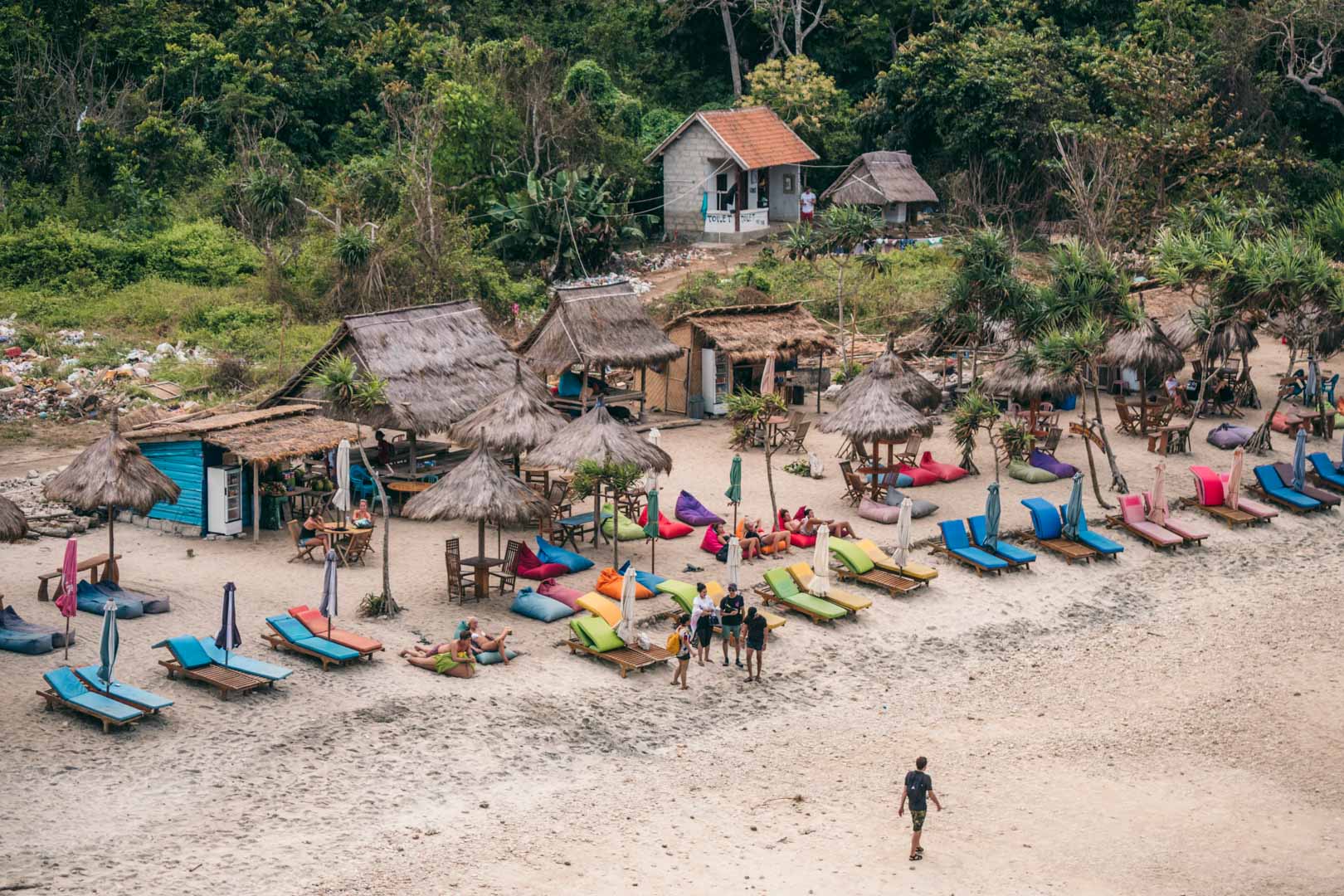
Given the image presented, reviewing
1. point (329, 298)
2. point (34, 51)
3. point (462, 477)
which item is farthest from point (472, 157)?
point (462, 477)

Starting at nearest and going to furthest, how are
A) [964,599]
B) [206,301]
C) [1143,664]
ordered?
[1143,664] < [964,599] < [206,301]

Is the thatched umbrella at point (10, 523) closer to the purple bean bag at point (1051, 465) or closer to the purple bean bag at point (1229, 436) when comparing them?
the purple bean bag at point (1051, 465)

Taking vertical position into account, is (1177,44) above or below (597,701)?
above

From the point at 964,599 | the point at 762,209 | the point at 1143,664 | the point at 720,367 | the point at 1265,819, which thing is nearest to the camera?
the point at 1265,819

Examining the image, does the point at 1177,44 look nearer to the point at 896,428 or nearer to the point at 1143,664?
the point at 896,428

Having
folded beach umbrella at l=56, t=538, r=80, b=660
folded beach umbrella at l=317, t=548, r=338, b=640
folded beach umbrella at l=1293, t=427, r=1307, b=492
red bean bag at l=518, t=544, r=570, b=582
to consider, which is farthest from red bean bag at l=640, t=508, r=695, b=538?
folded beach umbrella at l=1293, t=427, r=1307, b=492

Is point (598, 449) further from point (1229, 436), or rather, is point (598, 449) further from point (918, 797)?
point (1229, 436)

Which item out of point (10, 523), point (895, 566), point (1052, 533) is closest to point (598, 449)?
point (895, 566)

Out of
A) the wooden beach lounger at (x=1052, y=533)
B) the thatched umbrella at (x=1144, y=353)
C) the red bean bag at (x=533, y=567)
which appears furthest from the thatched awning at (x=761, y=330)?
the red bean bag at (x=533, y=567)
